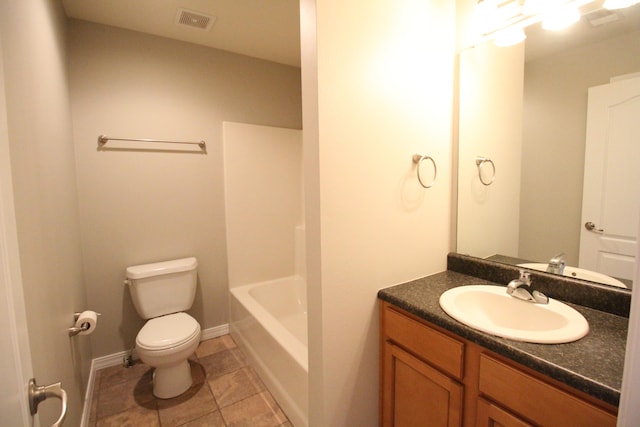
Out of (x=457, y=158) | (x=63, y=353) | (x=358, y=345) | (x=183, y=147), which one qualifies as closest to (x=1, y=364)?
(x=63, y=353)

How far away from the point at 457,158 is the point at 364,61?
0.73m

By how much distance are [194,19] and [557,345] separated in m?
2.62

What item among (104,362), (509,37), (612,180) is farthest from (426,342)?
(104,362)

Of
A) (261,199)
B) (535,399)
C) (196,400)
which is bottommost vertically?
(196,400)

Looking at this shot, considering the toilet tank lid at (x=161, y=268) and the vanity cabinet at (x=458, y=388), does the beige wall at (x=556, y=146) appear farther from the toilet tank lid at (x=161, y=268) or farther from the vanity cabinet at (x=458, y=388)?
the toilet tank lid at (x=161, y=268)

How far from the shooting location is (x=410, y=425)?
4.09ft

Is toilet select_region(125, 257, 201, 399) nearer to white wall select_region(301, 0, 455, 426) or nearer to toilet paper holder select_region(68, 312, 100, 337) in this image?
toilet paper holder select_region(68, 312, 100, 337)

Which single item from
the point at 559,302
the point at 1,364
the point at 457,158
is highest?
the point at 457,158

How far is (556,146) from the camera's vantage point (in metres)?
1.29

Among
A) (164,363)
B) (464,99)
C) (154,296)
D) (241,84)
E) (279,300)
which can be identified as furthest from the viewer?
(279,300)

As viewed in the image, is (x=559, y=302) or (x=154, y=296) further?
(x=154, y=296)

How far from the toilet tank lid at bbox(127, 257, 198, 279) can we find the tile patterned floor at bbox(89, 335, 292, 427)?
742 mm

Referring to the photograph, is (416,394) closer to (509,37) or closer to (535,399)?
(535,399)

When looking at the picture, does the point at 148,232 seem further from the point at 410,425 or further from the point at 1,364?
the point at 410,425
